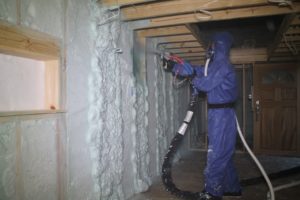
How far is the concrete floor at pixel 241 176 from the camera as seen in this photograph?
2731 mm

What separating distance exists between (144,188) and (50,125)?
5.12 ft

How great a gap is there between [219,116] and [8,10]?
192 cm

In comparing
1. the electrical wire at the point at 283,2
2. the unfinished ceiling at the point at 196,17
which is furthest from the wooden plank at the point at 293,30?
the electrical wire at the point at 283,2

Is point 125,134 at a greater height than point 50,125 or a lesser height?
lesser

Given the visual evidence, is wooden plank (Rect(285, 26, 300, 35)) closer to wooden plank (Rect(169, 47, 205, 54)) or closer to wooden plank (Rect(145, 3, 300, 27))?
wooden plank (Rect(145, 3, 300, 27))

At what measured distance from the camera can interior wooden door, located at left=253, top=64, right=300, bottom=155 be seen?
14.8 ft

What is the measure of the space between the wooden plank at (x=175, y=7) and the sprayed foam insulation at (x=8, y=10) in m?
1.16

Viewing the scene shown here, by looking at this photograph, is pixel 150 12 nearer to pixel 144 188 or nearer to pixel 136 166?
pixel 136 166

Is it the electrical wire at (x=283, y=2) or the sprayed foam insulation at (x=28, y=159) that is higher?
the electrical wire at (x=283, y=2)

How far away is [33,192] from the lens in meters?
1.43

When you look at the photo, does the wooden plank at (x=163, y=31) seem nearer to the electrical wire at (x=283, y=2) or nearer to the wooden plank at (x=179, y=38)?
the wooden plank at (x=179, y=38)

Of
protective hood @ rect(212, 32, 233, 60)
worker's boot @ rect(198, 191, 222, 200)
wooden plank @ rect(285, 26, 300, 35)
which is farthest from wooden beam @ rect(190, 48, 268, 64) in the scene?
worker's boot @ rect(198, 191, 222, 200)

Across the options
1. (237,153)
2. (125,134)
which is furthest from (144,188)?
(237,153)

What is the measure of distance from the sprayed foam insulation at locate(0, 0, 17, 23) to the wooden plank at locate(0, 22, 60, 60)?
0.03 meters
